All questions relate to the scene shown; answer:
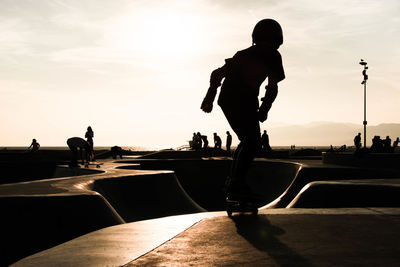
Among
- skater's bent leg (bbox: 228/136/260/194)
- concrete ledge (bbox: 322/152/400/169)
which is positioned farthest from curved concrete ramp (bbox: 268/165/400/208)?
skater's bent leg (bbox: 228/136/260/194)

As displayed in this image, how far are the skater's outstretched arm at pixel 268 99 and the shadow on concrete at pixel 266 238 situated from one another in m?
1.00

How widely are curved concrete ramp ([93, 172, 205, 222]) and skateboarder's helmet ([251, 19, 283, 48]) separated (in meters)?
5.83

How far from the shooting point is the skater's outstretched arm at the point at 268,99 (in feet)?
13.9

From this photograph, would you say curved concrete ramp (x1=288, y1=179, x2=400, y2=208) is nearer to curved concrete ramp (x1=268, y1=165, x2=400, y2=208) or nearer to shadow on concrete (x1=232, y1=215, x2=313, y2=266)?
shadow on concrete (x1=232, y1=215, x2=313, y2=266)

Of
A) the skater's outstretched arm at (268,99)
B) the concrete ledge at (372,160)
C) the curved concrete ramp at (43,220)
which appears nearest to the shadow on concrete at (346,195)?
the curved concrete ramp at (43,220)

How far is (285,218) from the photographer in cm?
385

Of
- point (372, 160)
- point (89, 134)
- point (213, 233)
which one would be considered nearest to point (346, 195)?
point (213, 233)

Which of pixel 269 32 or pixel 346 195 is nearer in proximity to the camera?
pixel 269 32

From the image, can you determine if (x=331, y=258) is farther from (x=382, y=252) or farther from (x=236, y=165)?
(x=236, y=165)

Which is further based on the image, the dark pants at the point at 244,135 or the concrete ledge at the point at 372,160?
the concrete ledge at the point at 372,160

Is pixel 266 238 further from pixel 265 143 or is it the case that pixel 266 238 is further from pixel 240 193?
pixel 265 143

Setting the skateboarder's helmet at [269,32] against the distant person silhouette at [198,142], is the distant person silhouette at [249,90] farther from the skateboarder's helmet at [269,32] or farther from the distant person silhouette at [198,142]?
the distant person silhouette at [198,142]

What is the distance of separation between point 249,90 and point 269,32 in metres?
0.62

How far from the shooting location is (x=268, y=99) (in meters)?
4.26
